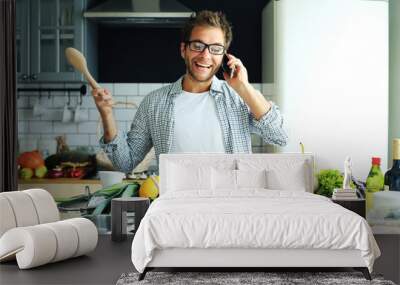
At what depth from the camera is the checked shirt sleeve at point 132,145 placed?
764 cm

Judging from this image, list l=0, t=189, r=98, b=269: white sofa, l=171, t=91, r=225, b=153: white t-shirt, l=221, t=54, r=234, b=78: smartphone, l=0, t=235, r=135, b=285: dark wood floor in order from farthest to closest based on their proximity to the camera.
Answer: l=221, t=54, r=234, b=78: smartphone < l=171, t=91, r=225, b=153: white t-shirt < l=0, t=189, r=98, b=269: white sofa < l=0, t=235, r=135, b=285: dark wood floor

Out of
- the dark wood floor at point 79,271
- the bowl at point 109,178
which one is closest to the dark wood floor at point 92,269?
the dark wood floor at point 79,271

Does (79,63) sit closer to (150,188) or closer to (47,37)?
(47,37)

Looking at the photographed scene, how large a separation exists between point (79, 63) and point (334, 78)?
2695 mm

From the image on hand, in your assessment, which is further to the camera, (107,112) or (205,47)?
(107,112)

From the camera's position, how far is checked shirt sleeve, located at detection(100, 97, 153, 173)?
764 cm

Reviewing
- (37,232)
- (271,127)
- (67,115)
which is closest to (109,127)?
(67,115)

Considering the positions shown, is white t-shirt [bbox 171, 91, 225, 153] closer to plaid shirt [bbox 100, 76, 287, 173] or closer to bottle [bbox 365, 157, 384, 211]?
plaid shirt [bbox 100, 76, 287, 173]

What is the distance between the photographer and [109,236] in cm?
748

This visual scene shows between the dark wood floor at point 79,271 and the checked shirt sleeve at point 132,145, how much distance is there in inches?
54.6

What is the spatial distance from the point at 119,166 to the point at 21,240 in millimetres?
2249

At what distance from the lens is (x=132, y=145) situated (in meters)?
7.67

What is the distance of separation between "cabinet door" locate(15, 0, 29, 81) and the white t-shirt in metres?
1.70

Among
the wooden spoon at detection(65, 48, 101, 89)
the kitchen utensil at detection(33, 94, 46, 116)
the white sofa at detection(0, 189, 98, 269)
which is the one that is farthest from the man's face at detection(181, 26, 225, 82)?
the white sofa at detection(0, 189, 98, 269)
